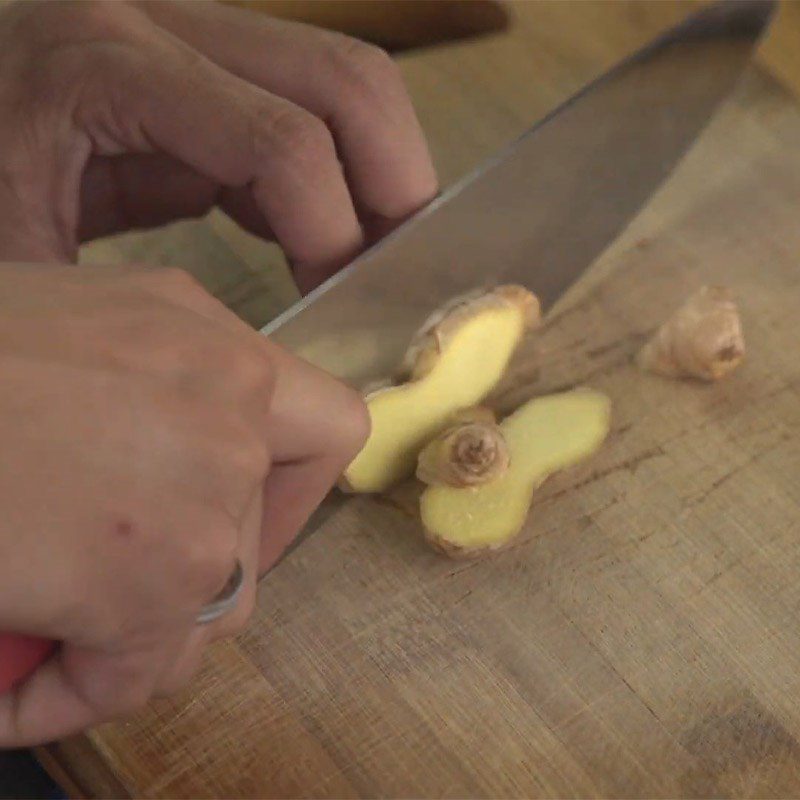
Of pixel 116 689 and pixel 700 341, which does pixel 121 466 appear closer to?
pixel 116 689

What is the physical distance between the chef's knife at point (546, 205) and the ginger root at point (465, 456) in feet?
0.28

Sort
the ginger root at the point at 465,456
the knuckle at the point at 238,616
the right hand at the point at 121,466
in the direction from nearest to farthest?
the right hand at the point at 121,466 → the knuckle at the point at 238,616 → the ginger root at the point at 465,456

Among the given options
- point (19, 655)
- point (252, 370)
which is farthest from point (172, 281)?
point (19, 655)

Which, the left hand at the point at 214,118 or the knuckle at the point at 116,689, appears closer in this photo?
the knuckle at the point at 116,689

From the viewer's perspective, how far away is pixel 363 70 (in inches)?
29.1

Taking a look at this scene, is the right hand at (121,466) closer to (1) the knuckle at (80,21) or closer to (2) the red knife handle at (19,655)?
(2) the red knife handle at (19,655)

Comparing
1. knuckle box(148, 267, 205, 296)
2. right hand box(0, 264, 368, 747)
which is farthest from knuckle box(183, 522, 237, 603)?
knuckle box(148, 267, 205, 296)

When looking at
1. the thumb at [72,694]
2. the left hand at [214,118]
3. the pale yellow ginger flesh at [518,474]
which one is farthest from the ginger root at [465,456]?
the thumb at [72,694]

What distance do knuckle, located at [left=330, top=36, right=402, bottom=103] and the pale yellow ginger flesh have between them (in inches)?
9.0

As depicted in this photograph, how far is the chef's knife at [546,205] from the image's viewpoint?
0.74 m

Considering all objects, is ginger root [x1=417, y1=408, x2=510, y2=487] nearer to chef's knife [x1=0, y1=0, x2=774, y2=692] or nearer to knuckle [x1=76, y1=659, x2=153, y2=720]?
chef's knife [x1=0, y1=0, x2=774, y2=692]

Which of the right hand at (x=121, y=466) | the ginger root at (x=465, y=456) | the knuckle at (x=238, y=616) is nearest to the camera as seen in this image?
the right hand at (x=121, y=466)

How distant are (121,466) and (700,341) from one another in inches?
17.9

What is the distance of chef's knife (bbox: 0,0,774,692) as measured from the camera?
0.74 m
